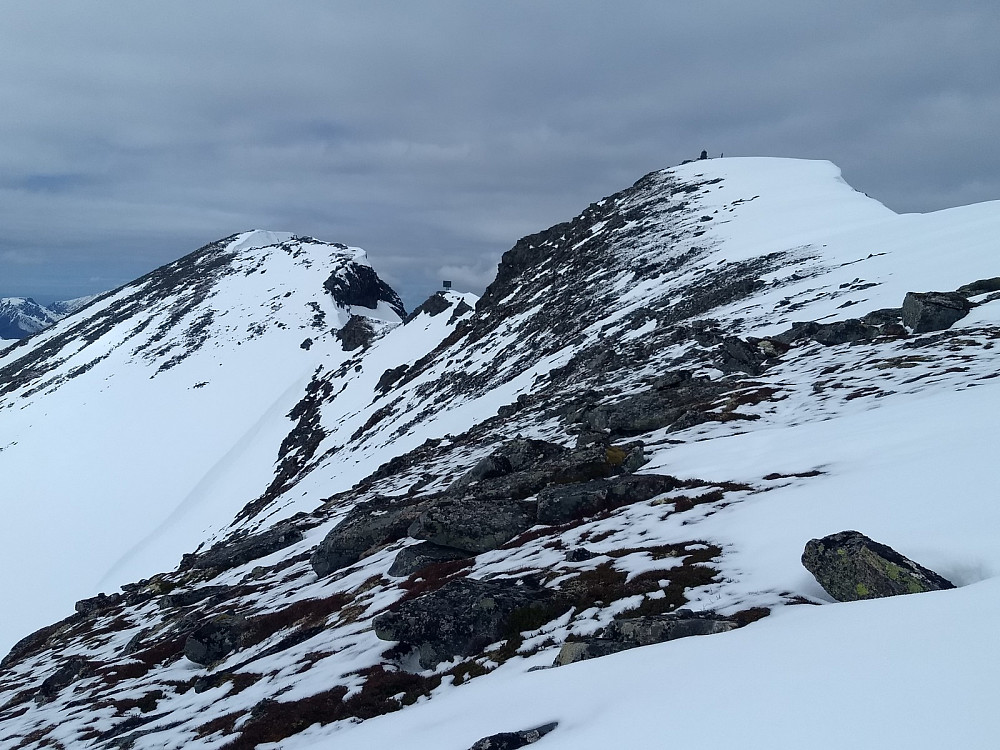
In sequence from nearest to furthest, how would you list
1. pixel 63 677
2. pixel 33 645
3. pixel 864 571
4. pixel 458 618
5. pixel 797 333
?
pixel 864 571
pixel 458 618
pixel 63 677
pixel 797 333
pixel 33 645

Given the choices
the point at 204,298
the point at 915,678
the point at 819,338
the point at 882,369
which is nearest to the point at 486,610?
the point at 915,678

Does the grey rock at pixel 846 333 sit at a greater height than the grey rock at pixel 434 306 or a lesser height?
lesser

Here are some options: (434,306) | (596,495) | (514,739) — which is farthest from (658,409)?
(434,306)

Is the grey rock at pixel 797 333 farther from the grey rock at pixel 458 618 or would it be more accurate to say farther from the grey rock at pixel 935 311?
the grey rock at pixel 458 618

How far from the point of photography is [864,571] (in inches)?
313

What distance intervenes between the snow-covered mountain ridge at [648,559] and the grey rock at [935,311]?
2.29 ft

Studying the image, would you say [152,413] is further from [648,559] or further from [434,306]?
[648,559]

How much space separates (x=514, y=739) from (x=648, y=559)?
6.14 meters

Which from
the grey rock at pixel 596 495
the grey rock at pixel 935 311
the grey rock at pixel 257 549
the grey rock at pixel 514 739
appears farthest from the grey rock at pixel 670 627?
the grey rock at pixel 257 549

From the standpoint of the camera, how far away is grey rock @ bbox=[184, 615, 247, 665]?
688 inches

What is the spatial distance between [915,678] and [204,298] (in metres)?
166

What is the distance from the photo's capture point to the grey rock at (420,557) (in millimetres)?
17469

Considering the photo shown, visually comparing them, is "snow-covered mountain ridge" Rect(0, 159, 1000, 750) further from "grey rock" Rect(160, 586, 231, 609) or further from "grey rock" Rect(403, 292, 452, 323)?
"grey rock" Rect(403, 292, 452, 323)

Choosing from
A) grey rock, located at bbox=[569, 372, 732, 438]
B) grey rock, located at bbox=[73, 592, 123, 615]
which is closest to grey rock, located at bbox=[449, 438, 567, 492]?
grey rock, located at bbox=[569, 372, 732, 438]
